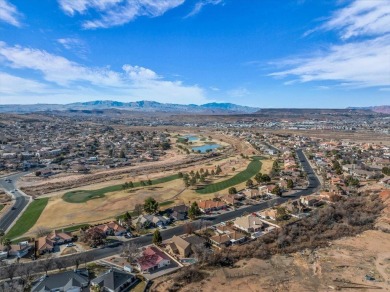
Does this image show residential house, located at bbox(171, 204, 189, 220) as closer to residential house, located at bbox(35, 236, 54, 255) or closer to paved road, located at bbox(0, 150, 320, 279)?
paved road, located at bbox(0, 150, 320, 279)

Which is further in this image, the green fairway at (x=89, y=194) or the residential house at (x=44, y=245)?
the green fairway at (x=89, y=194)

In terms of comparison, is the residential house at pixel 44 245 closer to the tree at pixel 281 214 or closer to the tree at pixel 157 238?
the tree at pixel 157 238

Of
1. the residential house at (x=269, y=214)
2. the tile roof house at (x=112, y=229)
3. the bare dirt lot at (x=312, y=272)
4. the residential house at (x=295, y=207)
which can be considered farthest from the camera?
the residential house at (x=295, y=207)

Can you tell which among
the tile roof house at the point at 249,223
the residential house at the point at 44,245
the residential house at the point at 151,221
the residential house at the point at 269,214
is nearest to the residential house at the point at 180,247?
the residential house at the point at 151,221

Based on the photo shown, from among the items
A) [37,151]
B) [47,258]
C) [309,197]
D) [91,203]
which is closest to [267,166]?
[309,197]

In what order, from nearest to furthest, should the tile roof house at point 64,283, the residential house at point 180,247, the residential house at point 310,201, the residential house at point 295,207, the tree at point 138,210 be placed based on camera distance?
the tile roof house at point 64,283 → the residential house at point 180,247 → the residential house at point 295,207 → the tree at point 138,210 → the residential house at point 310,201

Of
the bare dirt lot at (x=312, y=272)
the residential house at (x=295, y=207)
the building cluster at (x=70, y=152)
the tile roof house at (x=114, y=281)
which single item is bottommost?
the building cluster at (x=70, y=152)

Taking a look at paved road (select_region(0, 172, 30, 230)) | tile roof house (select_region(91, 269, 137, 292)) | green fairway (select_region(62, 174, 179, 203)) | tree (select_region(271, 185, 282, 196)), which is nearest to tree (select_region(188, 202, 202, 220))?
tile roof house (select_region(91, 269, 137, 292))

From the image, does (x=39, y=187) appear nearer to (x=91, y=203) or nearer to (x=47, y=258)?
(x=91, y=203)
